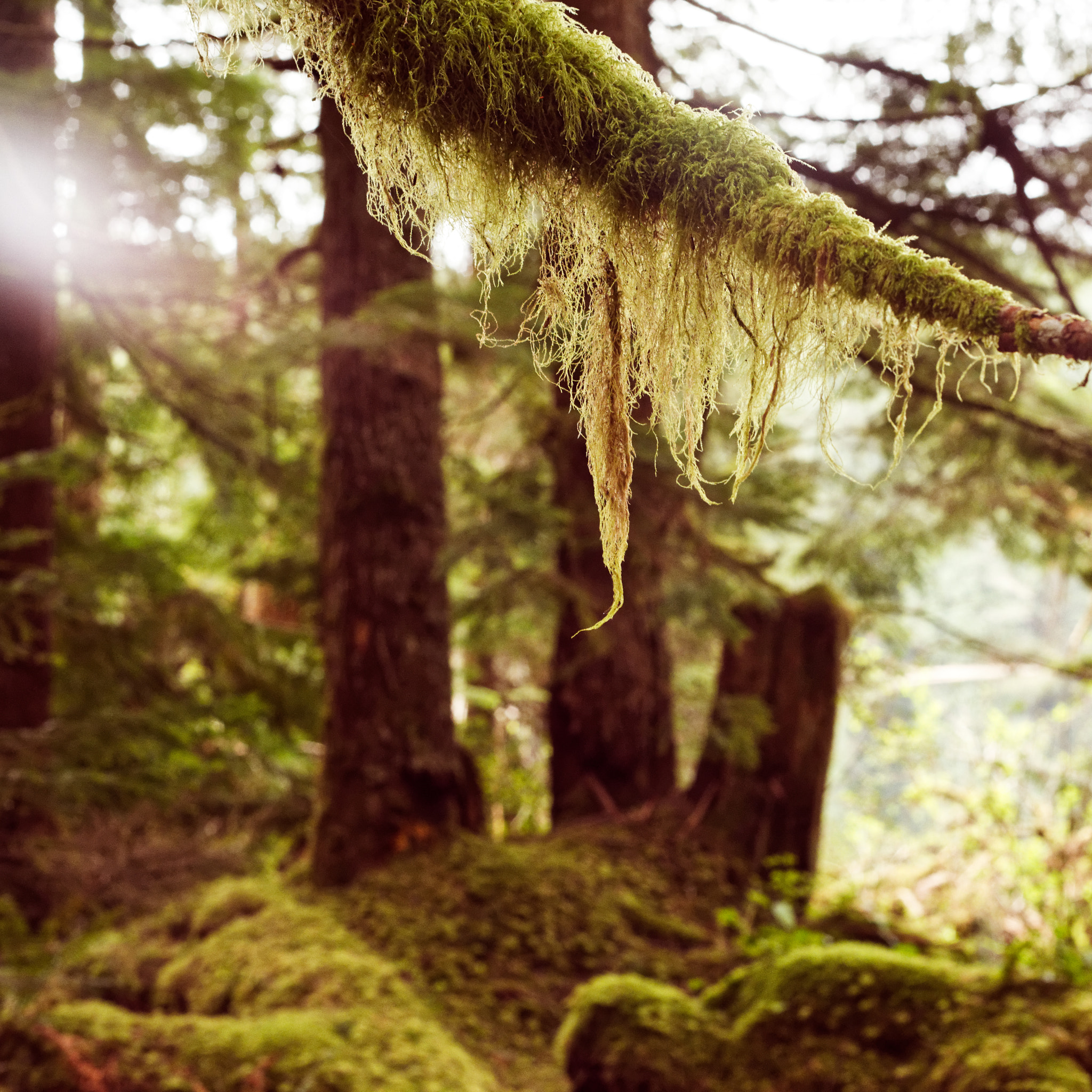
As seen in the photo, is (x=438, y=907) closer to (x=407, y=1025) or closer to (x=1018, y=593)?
(x=407, y=1025)

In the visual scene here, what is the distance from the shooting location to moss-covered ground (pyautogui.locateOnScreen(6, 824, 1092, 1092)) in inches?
123

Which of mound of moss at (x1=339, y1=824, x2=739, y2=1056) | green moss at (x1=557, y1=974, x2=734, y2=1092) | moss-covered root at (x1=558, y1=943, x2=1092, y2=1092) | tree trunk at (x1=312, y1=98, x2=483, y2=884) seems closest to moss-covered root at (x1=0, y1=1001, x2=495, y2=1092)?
green moss at (x1=557, y1=974, x2=734, y2=1092)

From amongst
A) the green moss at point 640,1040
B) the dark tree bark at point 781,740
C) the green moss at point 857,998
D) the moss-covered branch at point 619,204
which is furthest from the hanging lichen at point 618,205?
the dark tree bark at point 781,740

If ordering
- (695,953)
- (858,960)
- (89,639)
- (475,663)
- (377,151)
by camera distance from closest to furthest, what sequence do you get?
(377,151), (858,960), (695,953), (89,639), (475,663)

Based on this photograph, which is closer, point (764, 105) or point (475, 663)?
point (764, 105)

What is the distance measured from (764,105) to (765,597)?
381cm

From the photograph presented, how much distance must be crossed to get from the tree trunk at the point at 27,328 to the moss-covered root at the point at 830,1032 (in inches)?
A: 187

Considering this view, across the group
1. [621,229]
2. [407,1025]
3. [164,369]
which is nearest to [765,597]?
[407,1025]

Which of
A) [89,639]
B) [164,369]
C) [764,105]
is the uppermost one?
[764,105]

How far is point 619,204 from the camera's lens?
1.71 m

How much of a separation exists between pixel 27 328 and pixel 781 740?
272 inches

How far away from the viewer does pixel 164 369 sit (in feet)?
27.5

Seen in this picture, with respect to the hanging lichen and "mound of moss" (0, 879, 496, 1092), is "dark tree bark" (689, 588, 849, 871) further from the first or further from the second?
the hanging lichen

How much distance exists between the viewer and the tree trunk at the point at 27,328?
6.16 metres
